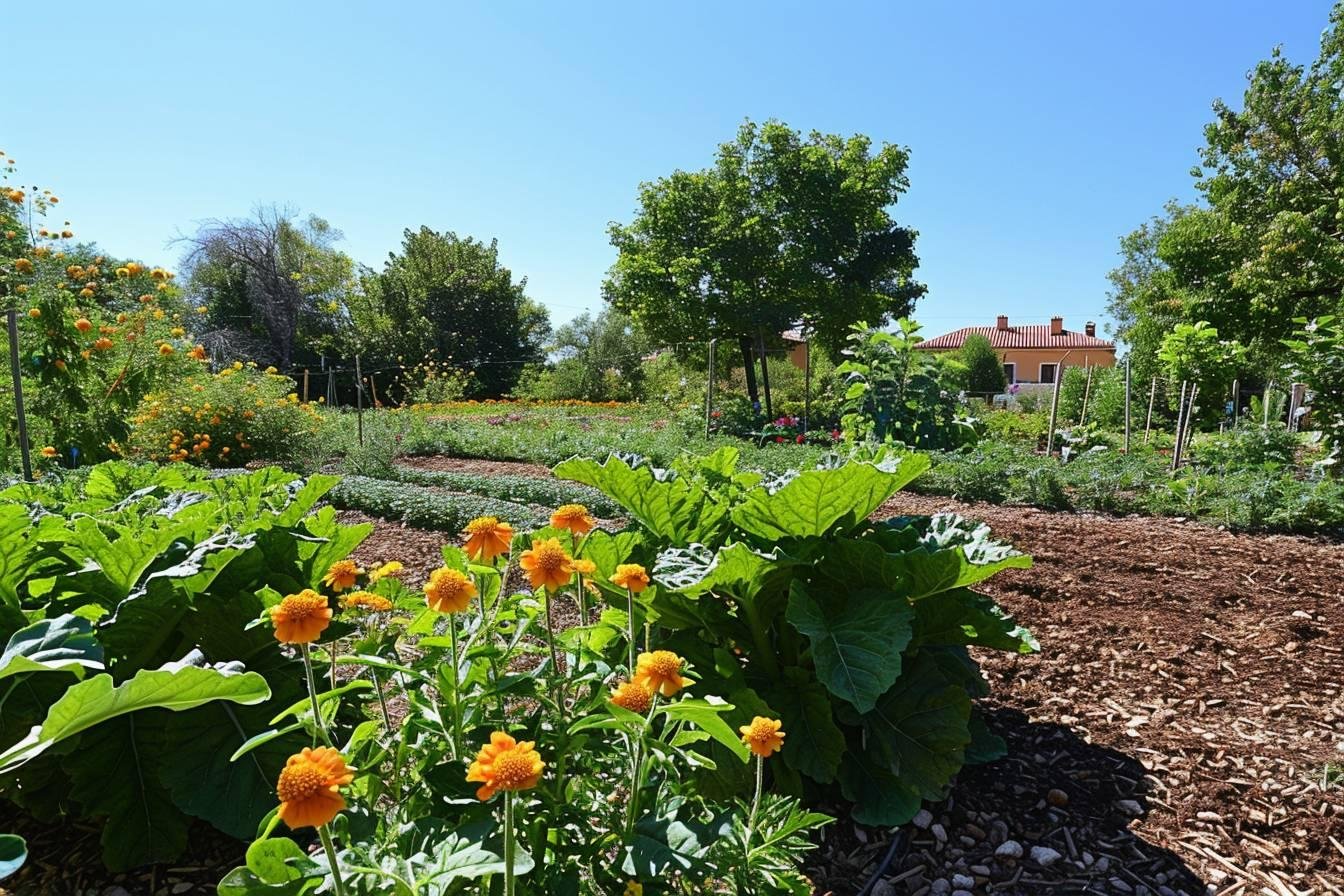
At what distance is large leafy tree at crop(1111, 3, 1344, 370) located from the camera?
1431 cm

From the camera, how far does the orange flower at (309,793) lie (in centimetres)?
78

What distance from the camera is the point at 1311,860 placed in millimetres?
1701

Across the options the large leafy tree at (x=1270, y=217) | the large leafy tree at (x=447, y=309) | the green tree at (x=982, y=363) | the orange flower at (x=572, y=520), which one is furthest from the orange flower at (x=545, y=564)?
the green tree at (x=982, y=363)

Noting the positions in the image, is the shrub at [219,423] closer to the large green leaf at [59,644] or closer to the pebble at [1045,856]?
the large green leaf at [59,644]

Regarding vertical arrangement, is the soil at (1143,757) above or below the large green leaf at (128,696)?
below

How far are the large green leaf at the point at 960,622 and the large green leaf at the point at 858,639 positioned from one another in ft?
0.67

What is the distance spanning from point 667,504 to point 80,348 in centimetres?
621

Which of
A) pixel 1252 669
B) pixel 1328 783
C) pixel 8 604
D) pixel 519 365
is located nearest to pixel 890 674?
pixel 1328 783

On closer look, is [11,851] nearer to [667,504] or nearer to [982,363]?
[667,504]

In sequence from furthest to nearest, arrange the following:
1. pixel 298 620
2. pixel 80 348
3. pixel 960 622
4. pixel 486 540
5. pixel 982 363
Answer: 1. pixel 982 363
2. pixel 80 348
3. pixel 960 622
4. pixel 486 540
5. pixel 298 620

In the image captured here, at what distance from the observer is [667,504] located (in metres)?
1.96

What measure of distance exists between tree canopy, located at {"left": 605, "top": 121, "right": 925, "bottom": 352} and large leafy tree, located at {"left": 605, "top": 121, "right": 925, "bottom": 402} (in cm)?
2

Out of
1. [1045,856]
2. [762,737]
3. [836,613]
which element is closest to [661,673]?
[762,737]

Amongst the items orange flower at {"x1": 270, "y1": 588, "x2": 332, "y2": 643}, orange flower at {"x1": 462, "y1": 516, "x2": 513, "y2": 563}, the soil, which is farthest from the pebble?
orange flower at {"x1": 270, "y1": 588, "x2": 332, "y2": 643}
